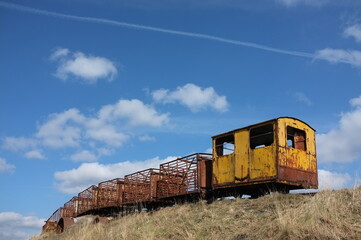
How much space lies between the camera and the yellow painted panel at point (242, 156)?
13367 mm

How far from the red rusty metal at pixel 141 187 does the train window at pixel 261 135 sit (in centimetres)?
577

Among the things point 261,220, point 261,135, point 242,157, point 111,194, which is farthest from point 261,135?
point 111,194

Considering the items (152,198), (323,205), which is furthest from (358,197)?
(152,198)

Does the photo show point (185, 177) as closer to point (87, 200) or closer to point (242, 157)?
point (242, 157)

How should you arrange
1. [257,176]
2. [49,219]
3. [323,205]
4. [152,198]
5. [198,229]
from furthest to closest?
[49,219]
[152,198]
[257,176]
[198,229]
[323,205]

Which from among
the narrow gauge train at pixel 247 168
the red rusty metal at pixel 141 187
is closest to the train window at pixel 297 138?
the narrow gauge train at pixel 247 168

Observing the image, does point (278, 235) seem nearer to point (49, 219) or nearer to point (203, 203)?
point (203, 203)

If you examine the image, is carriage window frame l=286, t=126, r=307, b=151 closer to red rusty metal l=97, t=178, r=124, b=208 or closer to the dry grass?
the dry grass

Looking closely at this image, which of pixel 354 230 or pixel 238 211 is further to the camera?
pixel 238 211

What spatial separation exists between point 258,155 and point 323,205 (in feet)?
11.8

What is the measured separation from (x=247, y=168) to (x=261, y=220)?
127 inches

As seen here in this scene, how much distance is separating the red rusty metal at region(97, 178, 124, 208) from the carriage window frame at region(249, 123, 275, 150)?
9252 mm

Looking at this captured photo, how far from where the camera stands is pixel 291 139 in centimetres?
1403

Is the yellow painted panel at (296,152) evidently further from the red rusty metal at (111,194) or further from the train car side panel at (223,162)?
the red rusty metal at (111,194)
